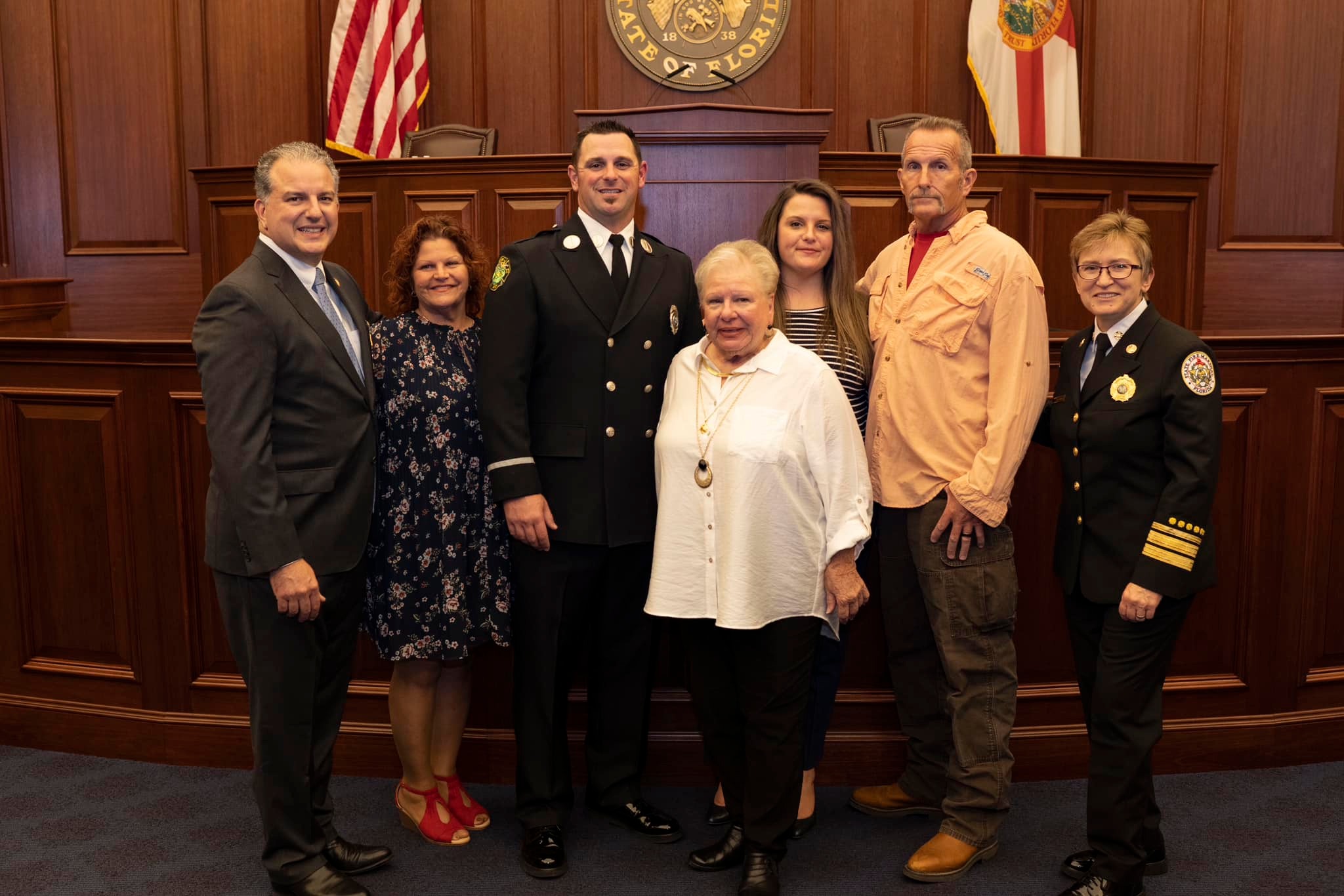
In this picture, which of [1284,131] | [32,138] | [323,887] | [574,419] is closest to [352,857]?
[323,887]

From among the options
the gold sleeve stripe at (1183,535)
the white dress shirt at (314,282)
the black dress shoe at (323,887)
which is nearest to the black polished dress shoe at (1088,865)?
the gold sleeve stripe at (1183,535)

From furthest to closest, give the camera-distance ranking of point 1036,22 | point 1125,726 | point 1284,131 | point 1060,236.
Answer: point 1284,131 < point 1036,22 < point 1060,236 < point 1125,726

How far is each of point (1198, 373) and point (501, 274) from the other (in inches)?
60.2

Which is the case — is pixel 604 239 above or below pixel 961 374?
above

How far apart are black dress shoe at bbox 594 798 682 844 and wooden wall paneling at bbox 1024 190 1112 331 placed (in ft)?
11.1

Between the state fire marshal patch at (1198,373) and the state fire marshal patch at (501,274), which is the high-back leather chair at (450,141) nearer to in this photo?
the state fire marshal patch at (501,274)

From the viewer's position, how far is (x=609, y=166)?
239 centimetres

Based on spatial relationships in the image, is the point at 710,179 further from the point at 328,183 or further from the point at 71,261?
the point at 71,261

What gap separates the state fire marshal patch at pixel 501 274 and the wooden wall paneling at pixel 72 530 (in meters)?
1.37

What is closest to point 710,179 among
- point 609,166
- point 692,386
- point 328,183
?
point 609,166

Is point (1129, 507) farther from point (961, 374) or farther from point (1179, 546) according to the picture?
point (961, 374)

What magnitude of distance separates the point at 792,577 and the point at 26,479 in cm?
241

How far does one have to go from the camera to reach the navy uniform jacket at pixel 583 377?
95.4 inches

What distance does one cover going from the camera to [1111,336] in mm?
2316
